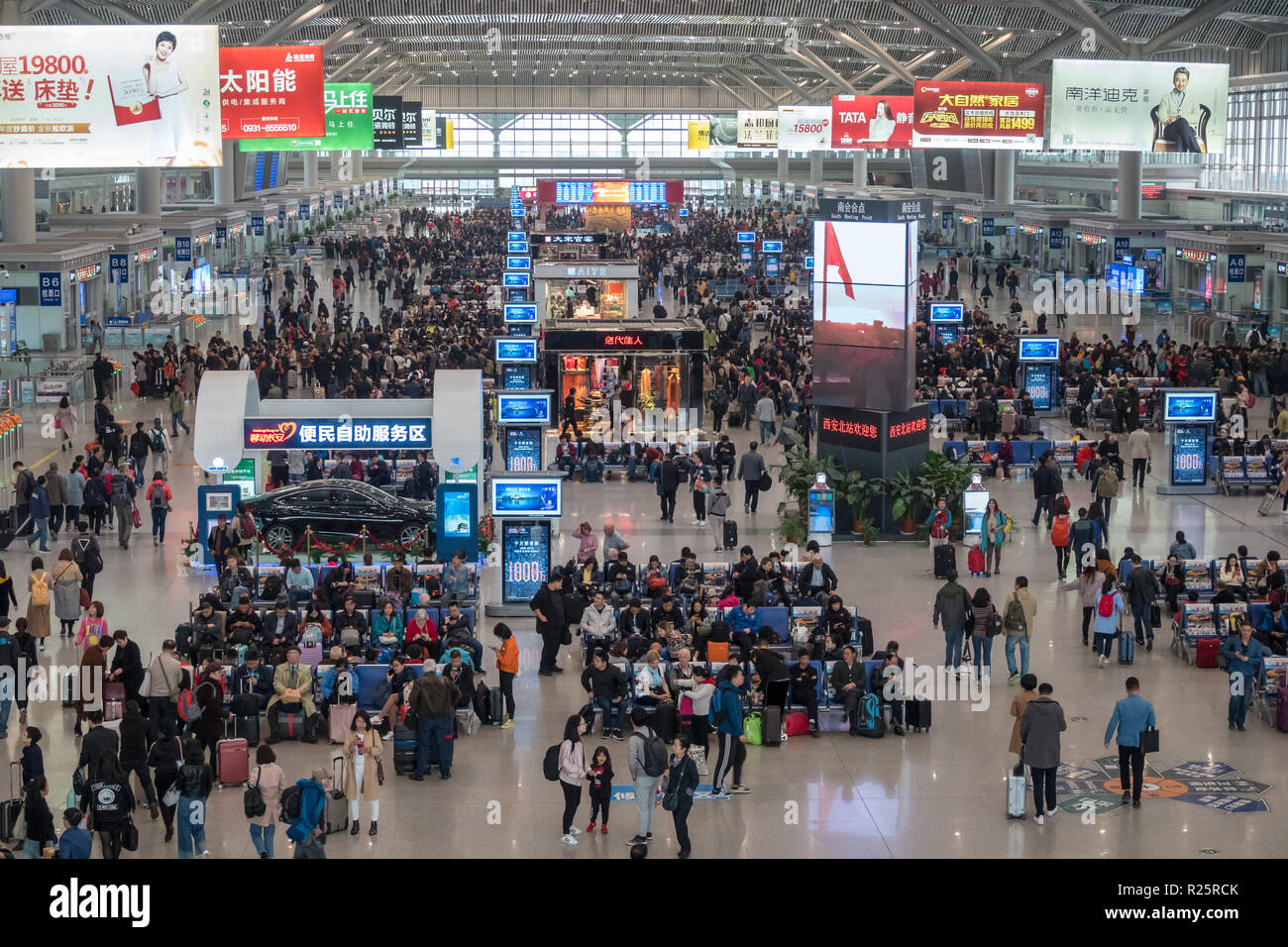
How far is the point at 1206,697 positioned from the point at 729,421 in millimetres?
17365

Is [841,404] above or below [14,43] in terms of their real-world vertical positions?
below

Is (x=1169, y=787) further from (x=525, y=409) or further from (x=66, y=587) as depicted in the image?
(x=525, y=409)

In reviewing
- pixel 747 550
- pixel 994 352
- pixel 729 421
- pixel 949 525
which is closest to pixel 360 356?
pixel 729 421

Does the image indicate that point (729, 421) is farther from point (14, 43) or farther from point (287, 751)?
point (287, 751)

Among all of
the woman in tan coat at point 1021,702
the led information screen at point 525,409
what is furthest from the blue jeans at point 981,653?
the led information screen at point 525,409

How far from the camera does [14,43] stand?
94.2ft

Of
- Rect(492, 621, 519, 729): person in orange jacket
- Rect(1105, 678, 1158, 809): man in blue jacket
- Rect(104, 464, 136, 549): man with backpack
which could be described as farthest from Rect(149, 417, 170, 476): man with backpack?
Rect(1105, 678, 1158, 809): man in blue jacket

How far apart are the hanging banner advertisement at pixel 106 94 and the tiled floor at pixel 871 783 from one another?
12945mm

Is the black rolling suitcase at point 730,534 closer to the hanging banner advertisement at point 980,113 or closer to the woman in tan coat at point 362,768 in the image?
the woman in tan coat at point 362,768

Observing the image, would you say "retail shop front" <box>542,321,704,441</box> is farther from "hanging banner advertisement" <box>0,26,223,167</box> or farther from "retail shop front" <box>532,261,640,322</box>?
"retail shop front" <box>532,261,640,322</box>

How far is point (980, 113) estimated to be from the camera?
46750 mm

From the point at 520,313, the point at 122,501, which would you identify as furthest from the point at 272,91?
the point at 122,501

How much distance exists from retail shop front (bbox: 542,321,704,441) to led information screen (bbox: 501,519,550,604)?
1273cm

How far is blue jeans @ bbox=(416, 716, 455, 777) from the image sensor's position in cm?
1280
